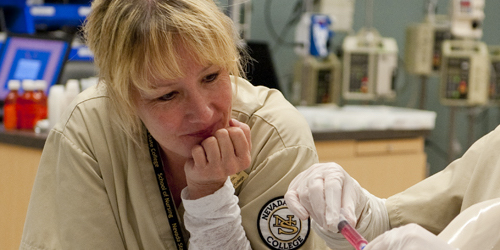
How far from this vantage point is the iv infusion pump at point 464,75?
448cm

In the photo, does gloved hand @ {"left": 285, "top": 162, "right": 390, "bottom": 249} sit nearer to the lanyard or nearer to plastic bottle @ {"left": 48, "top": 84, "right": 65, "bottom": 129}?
the lanyard

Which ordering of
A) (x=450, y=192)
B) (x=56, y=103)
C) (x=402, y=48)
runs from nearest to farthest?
(x=450, y=192) < (x=56, y=103) < (x=402, y=48)

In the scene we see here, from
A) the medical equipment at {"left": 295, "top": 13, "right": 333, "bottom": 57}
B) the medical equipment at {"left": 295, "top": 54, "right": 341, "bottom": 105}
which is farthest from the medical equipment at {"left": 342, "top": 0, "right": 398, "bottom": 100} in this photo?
the medical equipment at {"left": 295, "top": 13, "right": 333, "bottom": 57}

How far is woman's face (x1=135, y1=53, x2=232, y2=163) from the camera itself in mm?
1168

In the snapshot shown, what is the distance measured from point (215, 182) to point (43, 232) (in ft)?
1.40

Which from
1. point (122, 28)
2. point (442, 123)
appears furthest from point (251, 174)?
point (442, 123)

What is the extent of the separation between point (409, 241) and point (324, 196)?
0.31m

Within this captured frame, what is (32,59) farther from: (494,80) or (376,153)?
(494,80)

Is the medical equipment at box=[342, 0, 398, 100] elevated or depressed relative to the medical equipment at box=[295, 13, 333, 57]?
depressed

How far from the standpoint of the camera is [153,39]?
1.14m

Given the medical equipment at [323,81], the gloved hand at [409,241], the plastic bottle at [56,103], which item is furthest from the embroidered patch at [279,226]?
the medical equipment at [323,81]

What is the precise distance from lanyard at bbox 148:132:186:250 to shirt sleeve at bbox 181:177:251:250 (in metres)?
0.08

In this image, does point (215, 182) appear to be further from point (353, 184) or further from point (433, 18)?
point (433, 18)

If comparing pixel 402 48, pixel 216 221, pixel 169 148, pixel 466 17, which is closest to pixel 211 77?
pixel 169 148
